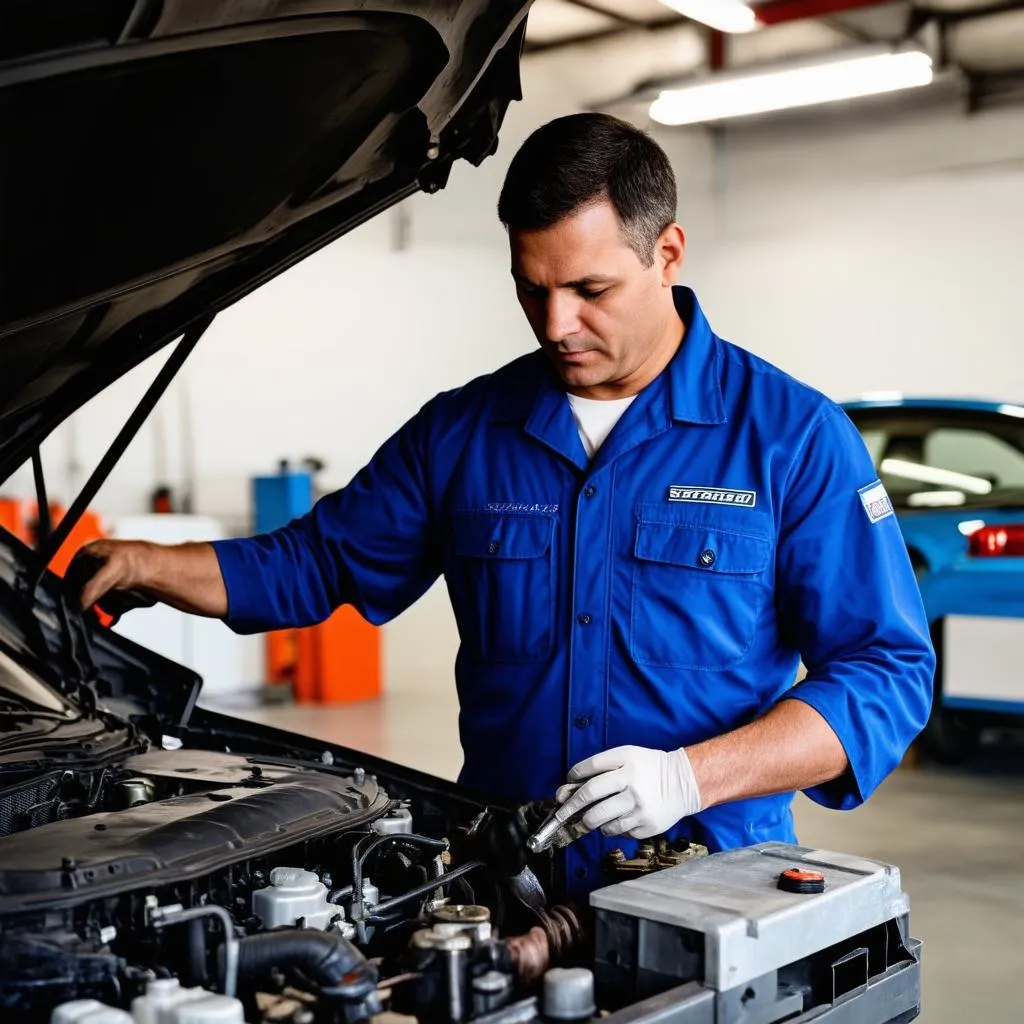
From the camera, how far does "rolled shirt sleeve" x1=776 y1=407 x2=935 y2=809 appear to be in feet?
5.02

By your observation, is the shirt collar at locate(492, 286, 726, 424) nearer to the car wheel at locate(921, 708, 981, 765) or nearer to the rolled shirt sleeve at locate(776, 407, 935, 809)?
the rolled shirt sleeve at locate(776, 407, 935, 809)

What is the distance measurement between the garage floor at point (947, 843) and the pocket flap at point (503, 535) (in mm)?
1592

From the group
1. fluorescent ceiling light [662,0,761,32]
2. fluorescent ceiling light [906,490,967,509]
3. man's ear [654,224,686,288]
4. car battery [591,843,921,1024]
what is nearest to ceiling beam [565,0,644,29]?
fluorescent ceiling light [662,0,761,32]

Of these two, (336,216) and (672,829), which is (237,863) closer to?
(672,829)

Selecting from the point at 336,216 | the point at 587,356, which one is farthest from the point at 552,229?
the point at 336,216

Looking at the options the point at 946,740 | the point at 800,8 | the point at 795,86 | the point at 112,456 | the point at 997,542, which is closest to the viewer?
the point at 112,456

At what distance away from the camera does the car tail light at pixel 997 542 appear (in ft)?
14.1

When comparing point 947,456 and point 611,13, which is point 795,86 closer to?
point 611,13

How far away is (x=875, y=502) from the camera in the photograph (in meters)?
1.67

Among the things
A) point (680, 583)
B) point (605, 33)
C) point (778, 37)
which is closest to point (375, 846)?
point (680, 583)

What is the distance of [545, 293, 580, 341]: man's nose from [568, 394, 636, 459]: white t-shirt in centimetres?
17

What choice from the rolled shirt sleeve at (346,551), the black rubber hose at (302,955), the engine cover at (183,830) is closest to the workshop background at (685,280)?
the rolled shirt sleeve at (346,551)

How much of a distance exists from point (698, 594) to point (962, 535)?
302cm

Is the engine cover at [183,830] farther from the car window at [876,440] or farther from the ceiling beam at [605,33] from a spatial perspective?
the ceiling beam at [605,33]
